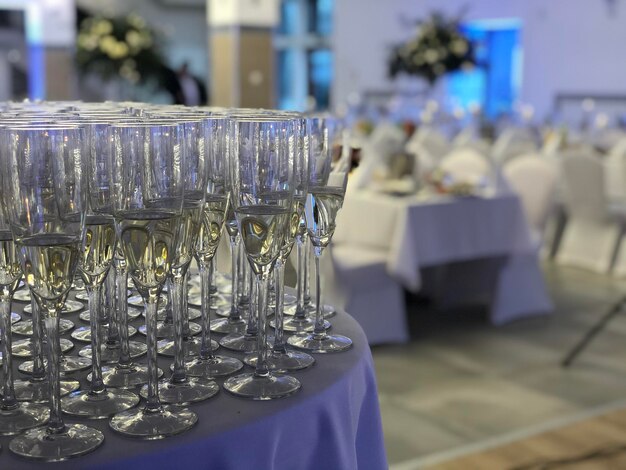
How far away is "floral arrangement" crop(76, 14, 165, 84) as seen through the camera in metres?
9.68

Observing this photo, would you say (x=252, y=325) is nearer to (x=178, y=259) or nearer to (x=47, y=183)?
(x=178, y=259)

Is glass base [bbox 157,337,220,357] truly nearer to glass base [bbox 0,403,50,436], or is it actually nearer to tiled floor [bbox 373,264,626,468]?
glass base [bbox 0,403,50,436]

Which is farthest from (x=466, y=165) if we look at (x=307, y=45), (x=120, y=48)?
(x=307, y=45)

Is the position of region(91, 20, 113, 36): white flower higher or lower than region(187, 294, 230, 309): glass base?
higher

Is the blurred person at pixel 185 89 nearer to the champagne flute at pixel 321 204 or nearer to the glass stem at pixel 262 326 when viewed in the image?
the champagne flute at pixel 321 204

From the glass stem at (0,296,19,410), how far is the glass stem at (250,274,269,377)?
0.31m

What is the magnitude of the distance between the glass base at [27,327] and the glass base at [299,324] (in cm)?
33

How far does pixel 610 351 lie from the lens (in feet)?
13.4

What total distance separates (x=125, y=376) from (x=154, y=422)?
0.57 feet

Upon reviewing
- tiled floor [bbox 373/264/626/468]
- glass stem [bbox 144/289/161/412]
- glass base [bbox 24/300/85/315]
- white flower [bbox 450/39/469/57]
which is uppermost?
white flower [bbox 450/39/469/57]

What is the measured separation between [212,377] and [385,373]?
2737 millimetres

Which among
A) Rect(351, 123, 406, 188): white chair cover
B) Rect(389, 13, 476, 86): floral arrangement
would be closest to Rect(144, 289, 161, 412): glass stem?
Rect(351, 123, 406, 188): white chair cover

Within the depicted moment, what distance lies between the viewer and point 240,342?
48.9 inches

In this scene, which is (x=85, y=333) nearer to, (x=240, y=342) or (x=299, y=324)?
A: (x=240, y=342)
